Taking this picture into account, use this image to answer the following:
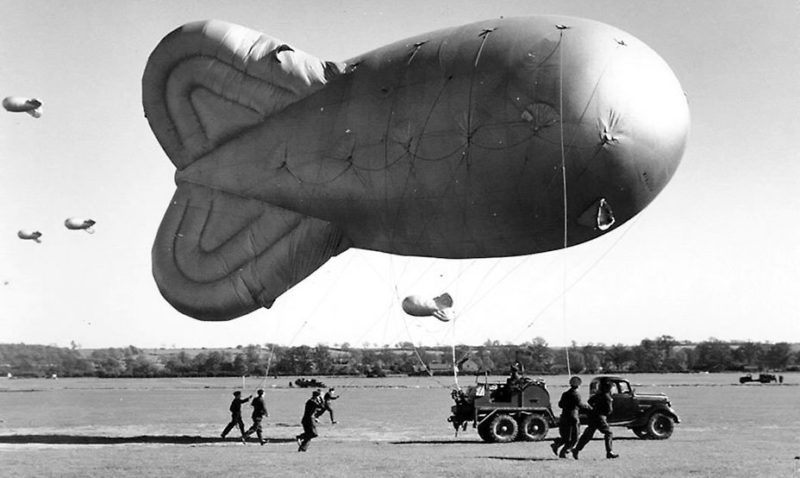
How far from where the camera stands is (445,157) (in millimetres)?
16766

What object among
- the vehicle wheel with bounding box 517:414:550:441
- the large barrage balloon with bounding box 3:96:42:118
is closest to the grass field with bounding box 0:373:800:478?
the vehicle wheel with bounding box 517:414:550:441

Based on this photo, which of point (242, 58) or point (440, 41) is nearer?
point (440, 41)

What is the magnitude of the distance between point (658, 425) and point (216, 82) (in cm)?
1451

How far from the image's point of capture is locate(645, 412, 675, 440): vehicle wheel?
2180 centimetres

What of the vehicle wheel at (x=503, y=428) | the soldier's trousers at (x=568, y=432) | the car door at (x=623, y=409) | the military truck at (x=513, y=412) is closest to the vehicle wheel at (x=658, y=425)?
the car door at (x=623, y=409)

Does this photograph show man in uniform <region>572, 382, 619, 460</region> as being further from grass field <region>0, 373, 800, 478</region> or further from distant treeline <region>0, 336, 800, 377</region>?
distant treeline <region>0, 336, 800, 377</region>

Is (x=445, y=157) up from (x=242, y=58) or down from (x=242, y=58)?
down

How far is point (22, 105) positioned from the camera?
96.0 ft

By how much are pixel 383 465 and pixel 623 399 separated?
9.43 metres

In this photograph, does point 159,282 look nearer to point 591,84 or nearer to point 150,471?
point 150,471

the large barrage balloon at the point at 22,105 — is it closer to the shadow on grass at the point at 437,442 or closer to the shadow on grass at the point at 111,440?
the shadow on grass at the point at 111,440

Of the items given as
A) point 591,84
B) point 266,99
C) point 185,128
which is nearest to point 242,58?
point 266,99

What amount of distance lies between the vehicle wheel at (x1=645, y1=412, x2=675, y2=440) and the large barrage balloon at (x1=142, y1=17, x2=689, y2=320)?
7.28m

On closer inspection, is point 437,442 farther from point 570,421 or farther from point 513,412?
point 570,421
